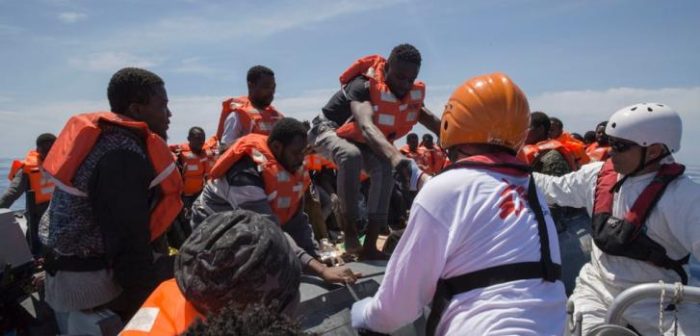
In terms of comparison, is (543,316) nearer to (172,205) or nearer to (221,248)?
(221,248)

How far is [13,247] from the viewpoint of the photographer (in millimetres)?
3633

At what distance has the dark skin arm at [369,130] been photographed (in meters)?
3.51

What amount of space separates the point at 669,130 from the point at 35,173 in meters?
7.20

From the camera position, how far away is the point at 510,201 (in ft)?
5.96

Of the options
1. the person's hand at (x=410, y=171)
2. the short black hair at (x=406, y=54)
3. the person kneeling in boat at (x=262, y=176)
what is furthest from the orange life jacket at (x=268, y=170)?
the short black hair at (x=406, y=54)

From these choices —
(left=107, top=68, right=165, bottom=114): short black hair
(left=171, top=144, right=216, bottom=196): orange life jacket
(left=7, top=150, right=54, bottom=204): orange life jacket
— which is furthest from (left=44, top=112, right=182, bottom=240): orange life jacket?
(left=171, top=144, right=216, bottom=196): orange life jacket

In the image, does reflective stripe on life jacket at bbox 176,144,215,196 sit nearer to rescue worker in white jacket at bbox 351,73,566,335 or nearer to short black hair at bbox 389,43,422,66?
short black hair at bbox 389,43,422,66

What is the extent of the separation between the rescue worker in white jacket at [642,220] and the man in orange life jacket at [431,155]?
32.5 ft

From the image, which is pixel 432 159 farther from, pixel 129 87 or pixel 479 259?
pixel 479 259

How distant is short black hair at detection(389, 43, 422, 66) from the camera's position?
405cm

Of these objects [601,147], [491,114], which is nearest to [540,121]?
[601,147]

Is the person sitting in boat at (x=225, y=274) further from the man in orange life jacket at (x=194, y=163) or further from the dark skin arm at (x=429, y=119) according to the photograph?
the man in orange life jacket at (x=194, y=163)

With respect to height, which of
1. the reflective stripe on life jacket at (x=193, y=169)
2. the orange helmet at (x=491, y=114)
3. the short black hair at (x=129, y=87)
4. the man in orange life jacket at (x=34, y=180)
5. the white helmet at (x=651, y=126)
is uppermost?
the short black hair at (x=129, y=87)

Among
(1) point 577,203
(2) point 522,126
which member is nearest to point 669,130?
(1) point 577,203
